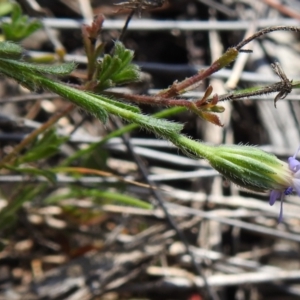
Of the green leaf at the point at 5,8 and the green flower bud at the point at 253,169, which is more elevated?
the green leaf at the point at 5,8

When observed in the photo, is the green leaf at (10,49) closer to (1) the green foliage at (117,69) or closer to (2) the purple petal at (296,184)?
(1) the green foliage at (117,69)

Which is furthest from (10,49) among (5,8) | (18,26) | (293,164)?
(5,8)

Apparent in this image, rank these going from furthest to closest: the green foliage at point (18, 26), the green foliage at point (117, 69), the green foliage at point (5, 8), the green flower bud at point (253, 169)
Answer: the green foliage at point (5, 8)
the green foliage at point (18, 26)
the green foliage at point (117, 69)
the green flower bud at point (253, 169)

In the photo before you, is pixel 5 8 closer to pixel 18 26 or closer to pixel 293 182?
pixel 18 26

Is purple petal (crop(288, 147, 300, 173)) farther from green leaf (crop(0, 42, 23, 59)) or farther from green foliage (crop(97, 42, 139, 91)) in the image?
green leaf (crop(0, 42, 23, 59))

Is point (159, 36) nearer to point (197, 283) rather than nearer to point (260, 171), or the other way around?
point (197, 283)

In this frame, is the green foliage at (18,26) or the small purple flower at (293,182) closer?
the small purple flower at (293,182)

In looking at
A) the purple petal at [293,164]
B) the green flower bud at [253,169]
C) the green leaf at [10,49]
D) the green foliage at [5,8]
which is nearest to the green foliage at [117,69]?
the green leaf at [10,49]

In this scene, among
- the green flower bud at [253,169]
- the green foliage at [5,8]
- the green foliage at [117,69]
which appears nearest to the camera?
the green flower bud at [253,169]
